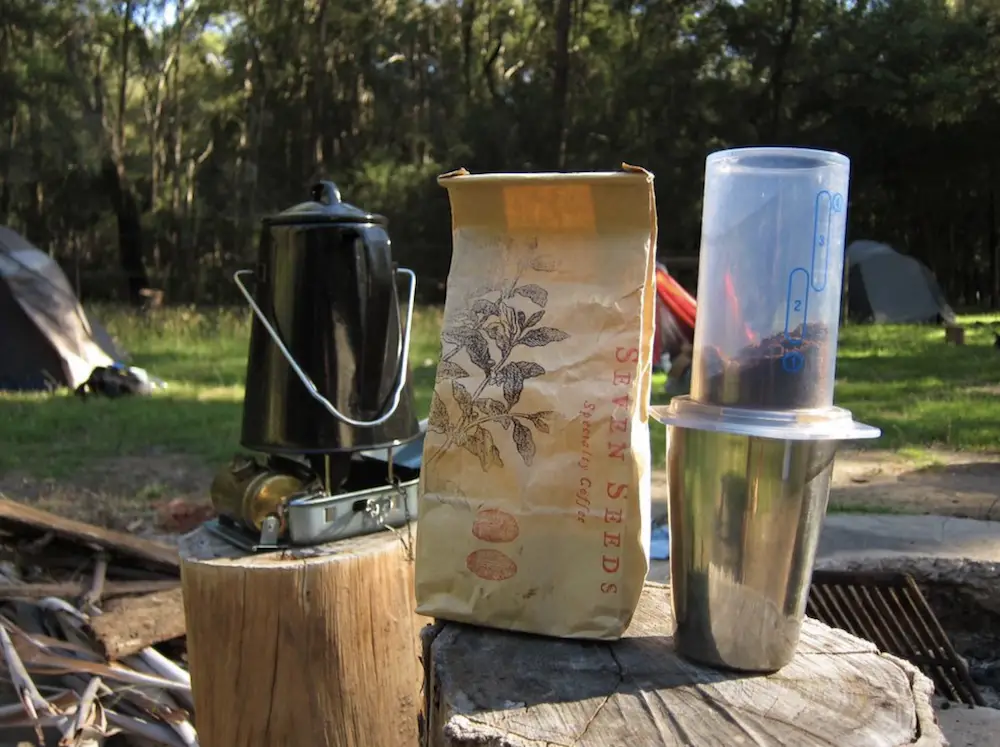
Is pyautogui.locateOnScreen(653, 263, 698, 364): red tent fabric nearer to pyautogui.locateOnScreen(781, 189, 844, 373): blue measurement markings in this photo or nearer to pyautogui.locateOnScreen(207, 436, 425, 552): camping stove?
pyautogui.locateOnScreen(207, 436, 425, 552): camping stove

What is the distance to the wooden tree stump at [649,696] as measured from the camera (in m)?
1.11

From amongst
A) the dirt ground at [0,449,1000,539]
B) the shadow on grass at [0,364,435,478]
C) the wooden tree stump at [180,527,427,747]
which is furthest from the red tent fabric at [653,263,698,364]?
the wooden tree stump at [180,527,427,747]

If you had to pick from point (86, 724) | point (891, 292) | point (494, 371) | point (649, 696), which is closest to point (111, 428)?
point (86, 724)

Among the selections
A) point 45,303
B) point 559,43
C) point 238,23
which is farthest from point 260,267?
point 238,23

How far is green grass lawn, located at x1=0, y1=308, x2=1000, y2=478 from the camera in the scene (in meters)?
5.51

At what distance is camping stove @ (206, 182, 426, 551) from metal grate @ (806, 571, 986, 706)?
1.24 metres

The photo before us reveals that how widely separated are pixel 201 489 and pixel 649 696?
3776 mm

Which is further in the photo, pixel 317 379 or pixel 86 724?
pixel 86 724

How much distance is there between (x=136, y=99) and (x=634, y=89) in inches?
496

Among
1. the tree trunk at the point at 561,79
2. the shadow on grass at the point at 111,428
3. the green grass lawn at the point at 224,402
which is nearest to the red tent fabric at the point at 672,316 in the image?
the green grass lawn at the point at 224,402

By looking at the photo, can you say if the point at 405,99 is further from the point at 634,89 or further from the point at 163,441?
the point at 163,441

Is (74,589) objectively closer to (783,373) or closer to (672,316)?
(783,373)

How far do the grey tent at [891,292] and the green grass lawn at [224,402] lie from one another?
2.68 metres

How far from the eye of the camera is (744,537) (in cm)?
119
